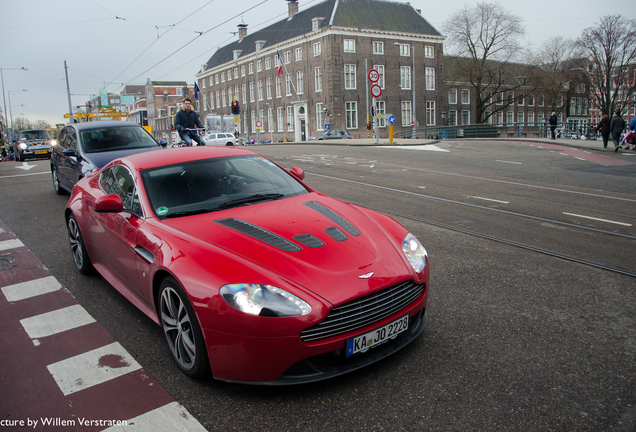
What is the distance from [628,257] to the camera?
530cm

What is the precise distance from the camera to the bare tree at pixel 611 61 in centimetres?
4634

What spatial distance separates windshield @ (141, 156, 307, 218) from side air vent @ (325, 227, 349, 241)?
852 mm

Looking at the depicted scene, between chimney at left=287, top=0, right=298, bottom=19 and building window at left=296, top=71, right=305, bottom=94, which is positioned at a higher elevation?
chimney at left=287, top=0, right=298, bottom=19

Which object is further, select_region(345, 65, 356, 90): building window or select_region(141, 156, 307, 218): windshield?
select_region(345, 65, 356, 90): building window

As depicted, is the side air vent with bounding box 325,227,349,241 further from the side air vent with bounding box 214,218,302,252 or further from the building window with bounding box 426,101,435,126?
the building window with bounding box 426,101,435,126

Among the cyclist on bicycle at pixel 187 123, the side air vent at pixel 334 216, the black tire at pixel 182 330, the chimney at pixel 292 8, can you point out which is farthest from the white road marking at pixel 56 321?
the chimney at pixel 292 8

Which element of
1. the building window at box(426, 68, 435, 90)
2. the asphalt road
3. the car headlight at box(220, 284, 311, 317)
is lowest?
the asphalt road

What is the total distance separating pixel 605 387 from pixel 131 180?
146 inches

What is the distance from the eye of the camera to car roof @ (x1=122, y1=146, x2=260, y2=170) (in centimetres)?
413

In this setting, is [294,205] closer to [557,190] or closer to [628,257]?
[628,257]

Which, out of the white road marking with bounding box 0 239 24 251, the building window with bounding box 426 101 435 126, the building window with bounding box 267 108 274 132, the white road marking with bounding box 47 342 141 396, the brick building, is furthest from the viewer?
the building window with bounding box 267 108 274 132

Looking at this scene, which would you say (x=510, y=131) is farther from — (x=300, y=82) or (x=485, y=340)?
(x=485, y=340)

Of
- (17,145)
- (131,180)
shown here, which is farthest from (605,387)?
(17,145)

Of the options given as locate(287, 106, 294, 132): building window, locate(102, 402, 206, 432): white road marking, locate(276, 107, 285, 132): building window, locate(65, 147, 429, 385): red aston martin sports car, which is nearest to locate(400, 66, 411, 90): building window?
locate(287, 106, 294, 132): building window
